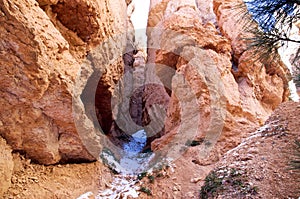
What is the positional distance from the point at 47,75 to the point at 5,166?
1935 millimetres

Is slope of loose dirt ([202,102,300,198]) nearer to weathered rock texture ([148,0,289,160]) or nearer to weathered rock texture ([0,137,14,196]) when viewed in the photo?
weathered rock texture ([148,0,289,160])

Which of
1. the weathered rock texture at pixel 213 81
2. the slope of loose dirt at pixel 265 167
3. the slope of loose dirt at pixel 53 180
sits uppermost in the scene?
the weathered rock texture at pixel 213 81

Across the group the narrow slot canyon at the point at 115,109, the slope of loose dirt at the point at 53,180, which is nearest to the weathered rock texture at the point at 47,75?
the narrow slot canyon at the point at 115,109

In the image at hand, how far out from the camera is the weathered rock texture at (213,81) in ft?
→ 26.1

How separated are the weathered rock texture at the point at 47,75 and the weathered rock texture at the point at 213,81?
371cm

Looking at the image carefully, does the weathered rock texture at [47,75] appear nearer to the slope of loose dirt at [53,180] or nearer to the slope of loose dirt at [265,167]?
the slope of loose dirt at [53,180]

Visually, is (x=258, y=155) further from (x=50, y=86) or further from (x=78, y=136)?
(x=50, y=86)

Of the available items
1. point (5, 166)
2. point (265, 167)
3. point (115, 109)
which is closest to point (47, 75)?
point (5, 166)

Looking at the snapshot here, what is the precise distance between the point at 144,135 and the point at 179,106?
207 inches

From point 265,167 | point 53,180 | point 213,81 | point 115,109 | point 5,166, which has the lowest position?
point 53,180

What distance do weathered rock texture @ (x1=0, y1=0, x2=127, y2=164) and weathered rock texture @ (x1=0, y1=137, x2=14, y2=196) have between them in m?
0.25

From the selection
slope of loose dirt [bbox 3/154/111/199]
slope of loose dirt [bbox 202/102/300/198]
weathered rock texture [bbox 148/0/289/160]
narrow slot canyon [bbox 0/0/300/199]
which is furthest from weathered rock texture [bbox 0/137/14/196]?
weathered rock texture [bbox 148/0/289/160]

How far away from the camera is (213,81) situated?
27.8ft

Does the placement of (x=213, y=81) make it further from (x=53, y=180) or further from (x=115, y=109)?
(x=53, y=180)
